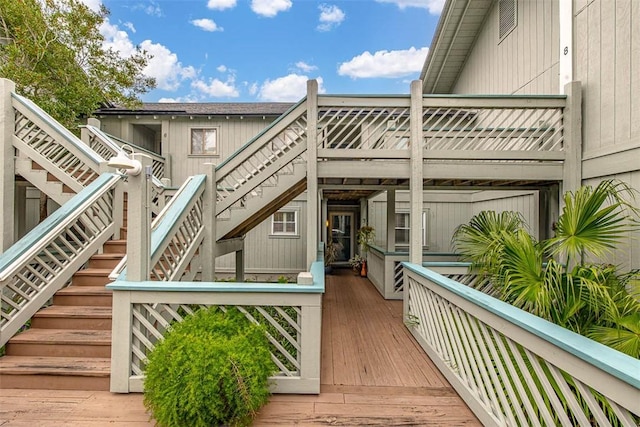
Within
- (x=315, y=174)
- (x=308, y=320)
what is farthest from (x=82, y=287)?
(x=315, y=174)

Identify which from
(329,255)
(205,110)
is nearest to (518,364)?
(329,255)

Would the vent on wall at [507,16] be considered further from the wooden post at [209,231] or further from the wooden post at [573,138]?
the wooden post at [209,231]

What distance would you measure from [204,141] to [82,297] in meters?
6.27

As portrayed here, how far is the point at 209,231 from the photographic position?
13.4 ft

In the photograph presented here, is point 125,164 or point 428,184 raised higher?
point 428,184

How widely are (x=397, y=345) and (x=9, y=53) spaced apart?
8.76 metres

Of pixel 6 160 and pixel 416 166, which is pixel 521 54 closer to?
pixel 416 166

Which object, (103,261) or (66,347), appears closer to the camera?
(66,347)

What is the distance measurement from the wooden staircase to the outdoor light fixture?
64.5 inches

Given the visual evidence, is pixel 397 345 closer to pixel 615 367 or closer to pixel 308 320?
pixel 308 320

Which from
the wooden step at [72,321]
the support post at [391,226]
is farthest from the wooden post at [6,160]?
the support post at [391,226]

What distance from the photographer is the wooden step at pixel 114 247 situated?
4.00 meters

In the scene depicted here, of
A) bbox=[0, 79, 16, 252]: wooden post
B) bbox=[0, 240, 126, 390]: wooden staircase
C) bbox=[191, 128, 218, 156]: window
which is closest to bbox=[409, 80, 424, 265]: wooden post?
bbox=[0, 240, 126, 390]: wooden staircase

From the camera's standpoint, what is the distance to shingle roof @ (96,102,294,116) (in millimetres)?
8469
